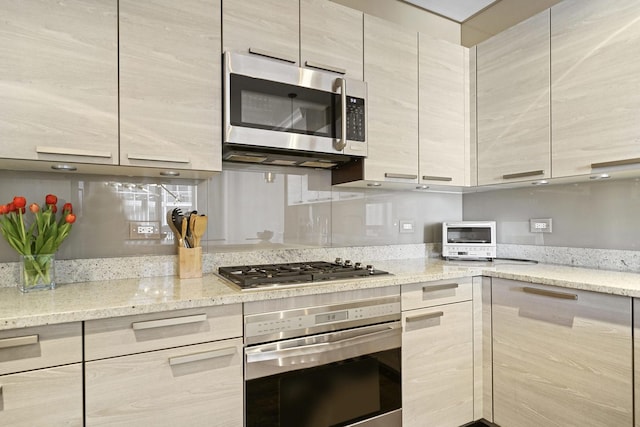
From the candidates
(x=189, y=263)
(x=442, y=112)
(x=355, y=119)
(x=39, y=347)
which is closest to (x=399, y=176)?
(x=355, y=119)

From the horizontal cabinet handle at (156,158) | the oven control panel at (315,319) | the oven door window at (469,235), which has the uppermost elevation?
the horizontal cabinet handle at (156,158)

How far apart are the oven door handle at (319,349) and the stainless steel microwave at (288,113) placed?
87 centimetres

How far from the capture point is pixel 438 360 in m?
1.75

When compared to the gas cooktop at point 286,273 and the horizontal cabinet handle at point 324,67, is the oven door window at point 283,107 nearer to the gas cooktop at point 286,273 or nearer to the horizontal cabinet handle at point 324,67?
the horizontal cabinet handle at point 324,67

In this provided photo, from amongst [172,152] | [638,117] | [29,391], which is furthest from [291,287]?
[638,117]

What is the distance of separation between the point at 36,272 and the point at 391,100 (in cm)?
186

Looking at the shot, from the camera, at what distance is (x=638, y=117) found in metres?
1.50

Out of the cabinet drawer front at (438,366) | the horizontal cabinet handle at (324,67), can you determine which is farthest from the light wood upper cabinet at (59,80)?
the cabinet drawer front at (438,366)

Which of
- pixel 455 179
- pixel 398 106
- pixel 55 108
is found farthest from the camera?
pixel 455 179

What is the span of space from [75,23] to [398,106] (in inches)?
60.4

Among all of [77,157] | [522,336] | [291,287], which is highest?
[77,157]

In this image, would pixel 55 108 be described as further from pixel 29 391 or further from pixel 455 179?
pixel 455 179

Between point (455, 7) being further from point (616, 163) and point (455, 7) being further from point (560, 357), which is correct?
point (560, 357)

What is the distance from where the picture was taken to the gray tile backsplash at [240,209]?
1571 mm
